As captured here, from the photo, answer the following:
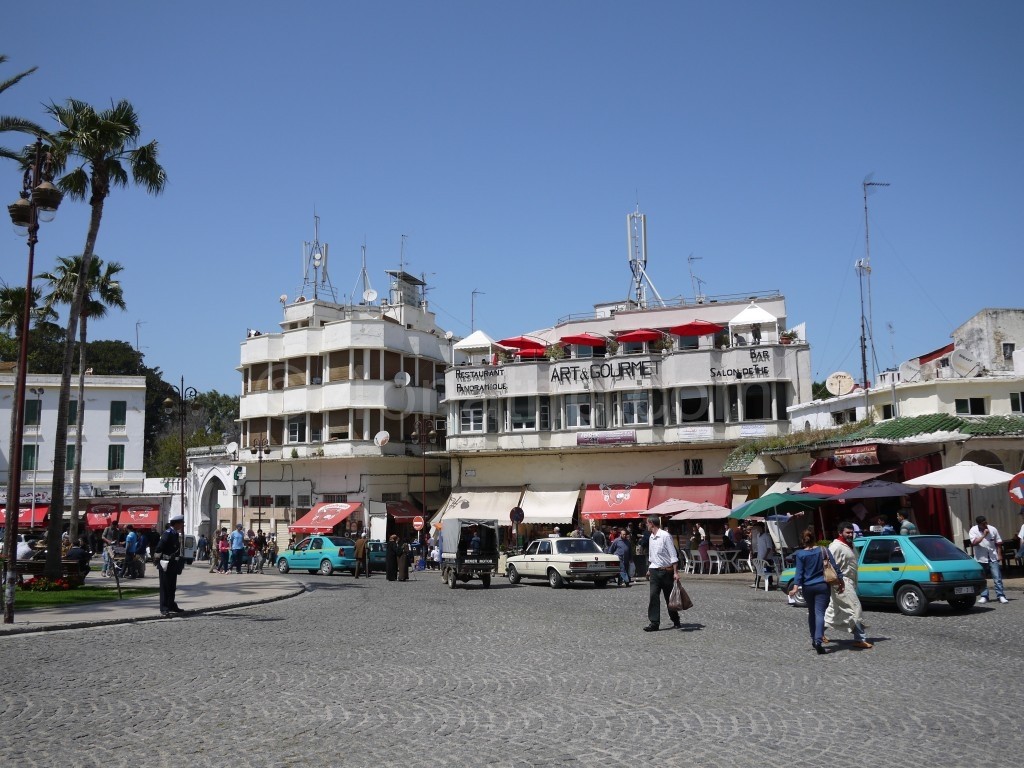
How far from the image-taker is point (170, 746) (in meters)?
7.57

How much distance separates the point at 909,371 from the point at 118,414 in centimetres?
5048

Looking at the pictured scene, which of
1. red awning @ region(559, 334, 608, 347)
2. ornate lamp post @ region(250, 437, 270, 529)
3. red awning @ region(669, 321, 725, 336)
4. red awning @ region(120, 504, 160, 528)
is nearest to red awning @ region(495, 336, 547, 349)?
red awning @ region(559, 334, 608, 347)

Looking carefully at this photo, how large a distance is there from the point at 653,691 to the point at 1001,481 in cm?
1818

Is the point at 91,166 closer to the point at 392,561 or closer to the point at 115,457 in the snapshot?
the point at 392,561

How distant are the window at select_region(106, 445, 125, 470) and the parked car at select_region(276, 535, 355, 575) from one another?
29288mm

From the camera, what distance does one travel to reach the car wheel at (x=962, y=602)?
17094 mm


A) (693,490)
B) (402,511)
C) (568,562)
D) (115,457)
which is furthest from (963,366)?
(115,457)

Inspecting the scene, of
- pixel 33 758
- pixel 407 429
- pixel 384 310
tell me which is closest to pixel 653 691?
pixel 33 758

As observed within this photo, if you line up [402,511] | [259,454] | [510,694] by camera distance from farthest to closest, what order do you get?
[259,454]
[402,511]
[510,694]

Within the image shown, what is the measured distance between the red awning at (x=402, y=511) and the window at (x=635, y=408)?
1371cm

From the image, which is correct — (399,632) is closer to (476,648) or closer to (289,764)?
(476,648)

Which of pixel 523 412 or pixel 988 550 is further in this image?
pixel 523 412

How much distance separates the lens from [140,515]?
60.0 m

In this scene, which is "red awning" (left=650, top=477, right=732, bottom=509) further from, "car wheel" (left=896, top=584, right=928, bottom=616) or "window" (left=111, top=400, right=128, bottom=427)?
"window" (left=111, top=400, right=128, bottom=427)
